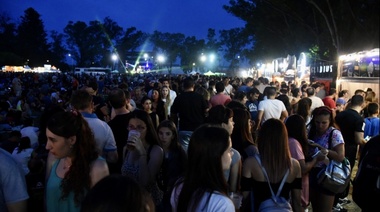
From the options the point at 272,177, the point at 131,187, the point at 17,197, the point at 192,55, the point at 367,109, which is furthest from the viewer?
A: the point at 192,55

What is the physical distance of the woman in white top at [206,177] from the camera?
2258mm

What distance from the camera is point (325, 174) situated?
13.9 feet

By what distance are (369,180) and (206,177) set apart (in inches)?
55.1

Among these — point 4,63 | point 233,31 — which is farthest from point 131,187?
point 233,31

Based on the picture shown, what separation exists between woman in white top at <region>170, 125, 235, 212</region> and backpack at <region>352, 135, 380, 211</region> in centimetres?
119

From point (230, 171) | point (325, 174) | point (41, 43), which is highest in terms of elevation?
point (41, 43)

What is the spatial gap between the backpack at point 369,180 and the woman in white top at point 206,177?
46.7 inches

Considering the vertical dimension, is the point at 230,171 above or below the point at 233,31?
below

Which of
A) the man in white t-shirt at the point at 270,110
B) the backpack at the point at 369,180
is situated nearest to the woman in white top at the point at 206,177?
the backpack at the point at 369,180

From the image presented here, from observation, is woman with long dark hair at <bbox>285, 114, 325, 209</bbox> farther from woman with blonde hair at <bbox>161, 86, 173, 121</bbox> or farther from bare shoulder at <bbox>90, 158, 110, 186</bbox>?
woman with blonde hair at <bbox>161, 86, 173, 121</bbox>

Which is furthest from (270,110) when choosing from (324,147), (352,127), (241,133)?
(241,133)

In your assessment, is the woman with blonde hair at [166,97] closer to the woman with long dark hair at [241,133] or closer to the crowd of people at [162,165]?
the crowd of people at [162,165]

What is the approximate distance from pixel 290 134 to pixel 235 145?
651 mm

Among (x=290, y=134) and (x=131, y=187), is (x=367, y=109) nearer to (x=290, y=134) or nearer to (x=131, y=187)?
(x=290, y=134)
